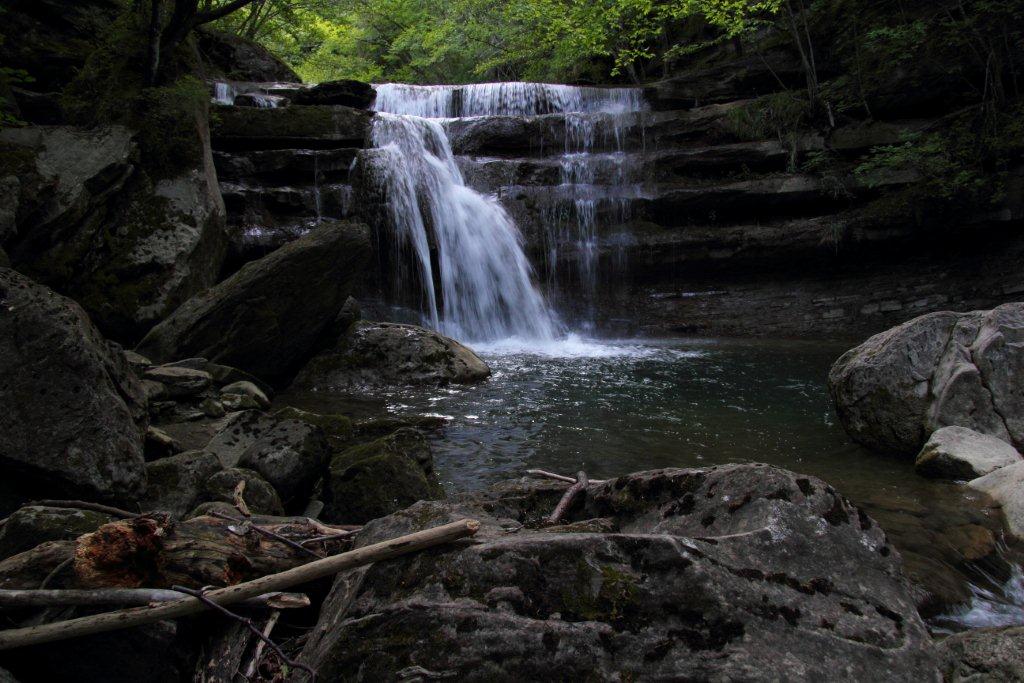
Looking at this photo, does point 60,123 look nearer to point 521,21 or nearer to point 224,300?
point 224,300

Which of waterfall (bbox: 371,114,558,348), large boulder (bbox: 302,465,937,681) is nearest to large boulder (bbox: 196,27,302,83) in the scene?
waterfall (bbox: 371,114,558,348)

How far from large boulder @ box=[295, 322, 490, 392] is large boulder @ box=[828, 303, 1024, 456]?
17.6 feet

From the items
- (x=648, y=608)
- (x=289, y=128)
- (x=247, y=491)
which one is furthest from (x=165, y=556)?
(x=289, y=128)

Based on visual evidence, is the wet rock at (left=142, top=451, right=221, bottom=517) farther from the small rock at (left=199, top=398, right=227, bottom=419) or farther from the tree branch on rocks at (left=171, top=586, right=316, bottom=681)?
the small rock at (left=199, top=398, right=227, bottom=419)

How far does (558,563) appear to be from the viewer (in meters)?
1.95

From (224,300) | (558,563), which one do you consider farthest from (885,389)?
(224,300)

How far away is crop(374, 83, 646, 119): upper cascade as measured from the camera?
724 inches

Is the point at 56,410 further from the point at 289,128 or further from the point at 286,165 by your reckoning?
the point at 289,128

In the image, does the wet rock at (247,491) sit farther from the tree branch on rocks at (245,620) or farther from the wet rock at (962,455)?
the wet rock at (962,455)

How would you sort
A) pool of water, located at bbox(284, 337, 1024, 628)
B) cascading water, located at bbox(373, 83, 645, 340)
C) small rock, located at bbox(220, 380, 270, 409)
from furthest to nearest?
cascading water, located at bbox(373, 83, 645, 340) → small rock, located at bbox(220, 380, 270, 409) → pool of water, located at bbox(284, 337, 1024, 628)

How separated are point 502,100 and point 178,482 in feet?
55.7

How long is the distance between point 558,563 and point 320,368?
314 inches

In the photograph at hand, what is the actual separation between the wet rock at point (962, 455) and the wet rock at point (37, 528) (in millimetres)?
6201

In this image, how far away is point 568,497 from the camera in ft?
8.61
